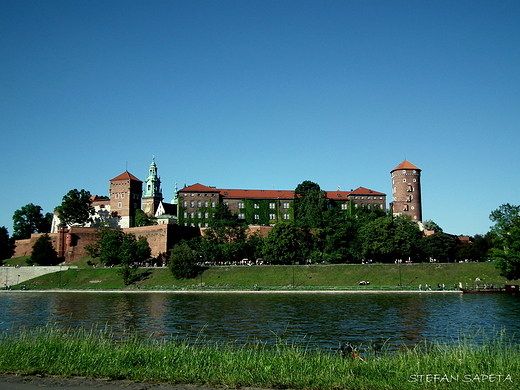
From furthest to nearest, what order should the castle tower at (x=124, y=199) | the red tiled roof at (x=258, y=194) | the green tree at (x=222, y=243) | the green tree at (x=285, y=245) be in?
the castle tower at (x=124, y=199)
the red tiled roof at (x=258, y=194)
the green tree at (x=222, y=243)
the green tree at (x=285, y=245)

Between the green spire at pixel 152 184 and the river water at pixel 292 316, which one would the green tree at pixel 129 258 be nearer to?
the river water at pixel 292 316

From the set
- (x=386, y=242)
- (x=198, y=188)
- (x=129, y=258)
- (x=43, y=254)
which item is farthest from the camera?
(x=198, y=188)

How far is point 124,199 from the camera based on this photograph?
81250mm

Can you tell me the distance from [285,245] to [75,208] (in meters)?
33.8

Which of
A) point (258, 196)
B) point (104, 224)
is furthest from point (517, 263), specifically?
point (104, 224)

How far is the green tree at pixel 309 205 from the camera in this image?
2500 inches

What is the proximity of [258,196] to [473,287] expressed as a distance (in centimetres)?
4092

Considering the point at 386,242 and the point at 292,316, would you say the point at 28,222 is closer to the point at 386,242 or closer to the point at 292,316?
the point at 386,242

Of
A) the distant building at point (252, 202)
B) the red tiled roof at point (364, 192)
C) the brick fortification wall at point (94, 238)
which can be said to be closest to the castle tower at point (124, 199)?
the distant building at point (252, 202)

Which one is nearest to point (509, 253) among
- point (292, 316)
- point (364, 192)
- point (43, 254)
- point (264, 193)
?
point (292, 316)

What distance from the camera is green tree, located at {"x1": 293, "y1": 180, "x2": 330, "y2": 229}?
6350cm

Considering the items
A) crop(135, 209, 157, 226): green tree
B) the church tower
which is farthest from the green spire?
crop(135, 209, 157, 226): green tree

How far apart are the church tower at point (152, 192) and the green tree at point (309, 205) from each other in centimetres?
2723

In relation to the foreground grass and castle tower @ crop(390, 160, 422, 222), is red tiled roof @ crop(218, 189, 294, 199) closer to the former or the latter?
castle tower @ crop(390, 160, 422, 222)
